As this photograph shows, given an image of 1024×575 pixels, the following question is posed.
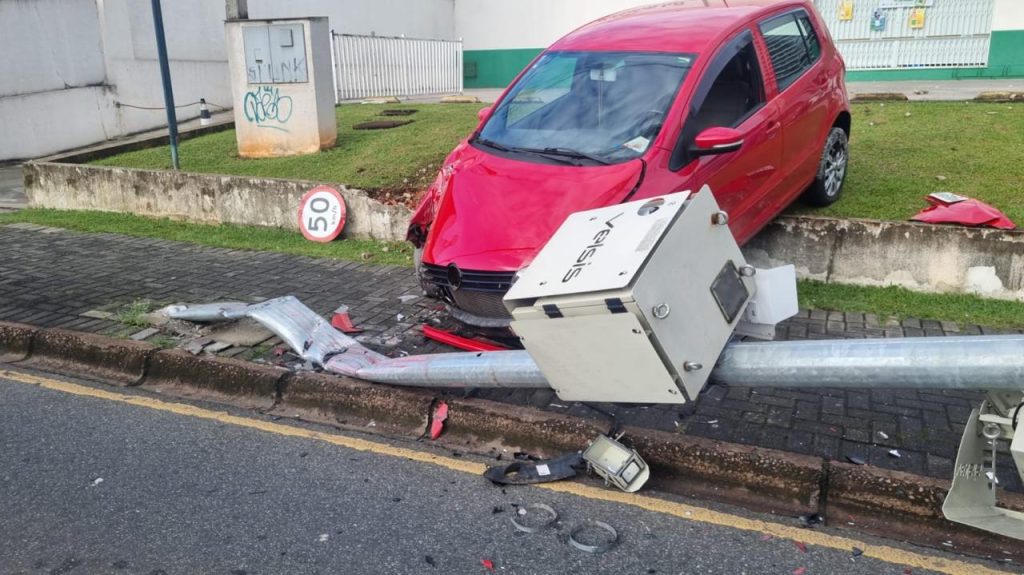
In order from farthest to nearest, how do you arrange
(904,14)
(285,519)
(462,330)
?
1. (904,14)
2. (462,330)
3. (285,519)

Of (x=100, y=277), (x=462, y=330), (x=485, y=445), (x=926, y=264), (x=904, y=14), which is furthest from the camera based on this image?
(x=904, y=14)

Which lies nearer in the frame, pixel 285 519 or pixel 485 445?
pixel 285 519

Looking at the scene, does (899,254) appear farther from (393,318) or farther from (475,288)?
(393,318)

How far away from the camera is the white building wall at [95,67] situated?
14.6m

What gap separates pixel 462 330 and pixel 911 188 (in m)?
4.56

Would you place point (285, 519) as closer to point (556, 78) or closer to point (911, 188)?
point (556, 78)

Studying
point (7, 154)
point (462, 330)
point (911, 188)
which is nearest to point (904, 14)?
point (911, 188)

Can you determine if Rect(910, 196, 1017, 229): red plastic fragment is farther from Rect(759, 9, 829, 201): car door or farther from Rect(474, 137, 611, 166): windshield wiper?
Rect(474, 137, 611, 166): windshield wiper

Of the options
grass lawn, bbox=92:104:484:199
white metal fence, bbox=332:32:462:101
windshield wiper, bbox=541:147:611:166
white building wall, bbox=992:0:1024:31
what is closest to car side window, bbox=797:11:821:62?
windshield wiper, bbox=541:147:611:166

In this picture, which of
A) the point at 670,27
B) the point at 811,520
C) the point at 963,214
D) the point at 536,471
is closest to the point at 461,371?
the point at 536,471

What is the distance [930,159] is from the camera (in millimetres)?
Result: 8375

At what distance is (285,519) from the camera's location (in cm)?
383

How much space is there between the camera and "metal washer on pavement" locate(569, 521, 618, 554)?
357 cm

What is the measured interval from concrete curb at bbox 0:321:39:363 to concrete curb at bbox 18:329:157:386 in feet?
0.16
